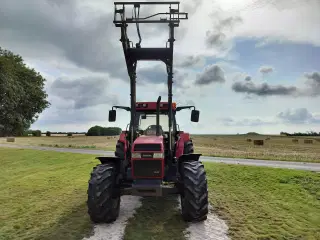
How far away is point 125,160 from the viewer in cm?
920

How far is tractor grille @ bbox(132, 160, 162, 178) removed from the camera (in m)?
8.02

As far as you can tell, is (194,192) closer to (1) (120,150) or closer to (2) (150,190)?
(2) (150,190)

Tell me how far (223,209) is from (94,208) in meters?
Result: 3.99

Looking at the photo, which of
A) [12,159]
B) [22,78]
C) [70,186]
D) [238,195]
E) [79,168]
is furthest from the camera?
[22,78]

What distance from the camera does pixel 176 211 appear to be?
9273mm

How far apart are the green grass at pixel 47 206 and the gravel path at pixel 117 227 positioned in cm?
29

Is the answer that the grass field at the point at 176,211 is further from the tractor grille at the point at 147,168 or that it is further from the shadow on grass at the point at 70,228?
the tractor grille at the point at 147,168

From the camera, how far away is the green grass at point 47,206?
8.07m

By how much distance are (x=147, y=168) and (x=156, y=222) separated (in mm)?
1495

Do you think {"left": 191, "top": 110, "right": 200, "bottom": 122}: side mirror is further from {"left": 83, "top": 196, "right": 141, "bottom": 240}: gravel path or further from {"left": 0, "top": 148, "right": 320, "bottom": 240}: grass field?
{"left": 83, "top": 196, "right": 141, "bottom": 240}: gravel path

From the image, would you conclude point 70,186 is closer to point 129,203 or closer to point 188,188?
point 129,203

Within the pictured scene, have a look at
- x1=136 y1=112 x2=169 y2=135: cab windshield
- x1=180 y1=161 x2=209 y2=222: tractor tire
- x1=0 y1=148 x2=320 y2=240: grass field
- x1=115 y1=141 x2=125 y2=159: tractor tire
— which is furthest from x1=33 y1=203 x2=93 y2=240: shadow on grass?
x1=136 y1=112 x2=169 y2=135: cab windshield

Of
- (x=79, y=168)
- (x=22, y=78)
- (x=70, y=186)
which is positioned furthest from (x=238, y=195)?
(x=22, y=78)

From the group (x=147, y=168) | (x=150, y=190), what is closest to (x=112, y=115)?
(x=147, y=168)
